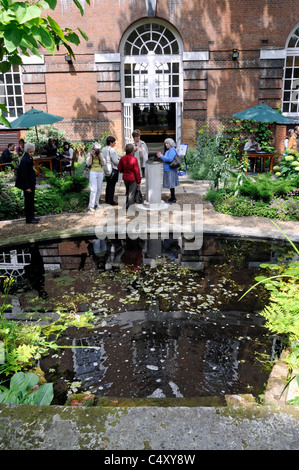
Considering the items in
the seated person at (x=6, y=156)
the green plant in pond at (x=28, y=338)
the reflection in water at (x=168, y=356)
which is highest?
the seated person at (x=6, y=156)

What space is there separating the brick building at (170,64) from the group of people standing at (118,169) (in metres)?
5.94

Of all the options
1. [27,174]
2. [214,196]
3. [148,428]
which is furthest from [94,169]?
[148,428]

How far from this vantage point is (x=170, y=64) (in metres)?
16.9

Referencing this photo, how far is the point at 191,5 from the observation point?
16094 millimetres

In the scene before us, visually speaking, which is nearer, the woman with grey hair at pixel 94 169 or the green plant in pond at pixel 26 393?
the green plant in pond at pixel 26 393

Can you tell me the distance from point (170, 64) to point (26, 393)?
16142 millimetres

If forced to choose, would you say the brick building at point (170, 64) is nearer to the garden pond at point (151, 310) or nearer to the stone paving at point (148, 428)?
the garden pond at point (151, 310)

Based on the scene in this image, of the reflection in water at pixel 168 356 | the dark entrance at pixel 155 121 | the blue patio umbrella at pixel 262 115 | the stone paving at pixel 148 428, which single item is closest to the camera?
the stone paving at pixel 148 428

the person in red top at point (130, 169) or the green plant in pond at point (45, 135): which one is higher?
the green plant in pond at point (45, 135)

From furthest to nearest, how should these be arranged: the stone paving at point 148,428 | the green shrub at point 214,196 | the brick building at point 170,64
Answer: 1. the brick building at point 170,64
2. the green shrub at point 214,196
3. the stone paving at point 148,428

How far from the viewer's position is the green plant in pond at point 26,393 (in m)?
2.58

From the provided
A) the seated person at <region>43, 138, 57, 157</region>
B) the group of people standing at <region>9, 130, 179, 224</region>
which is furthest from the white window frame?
the group of people standing at <region>9, 130, 179, 224</region>

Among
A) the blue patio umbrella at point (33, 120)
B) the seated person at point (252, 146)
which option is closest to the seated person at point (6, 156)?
the blue patio umbrella at point (33, 120)
